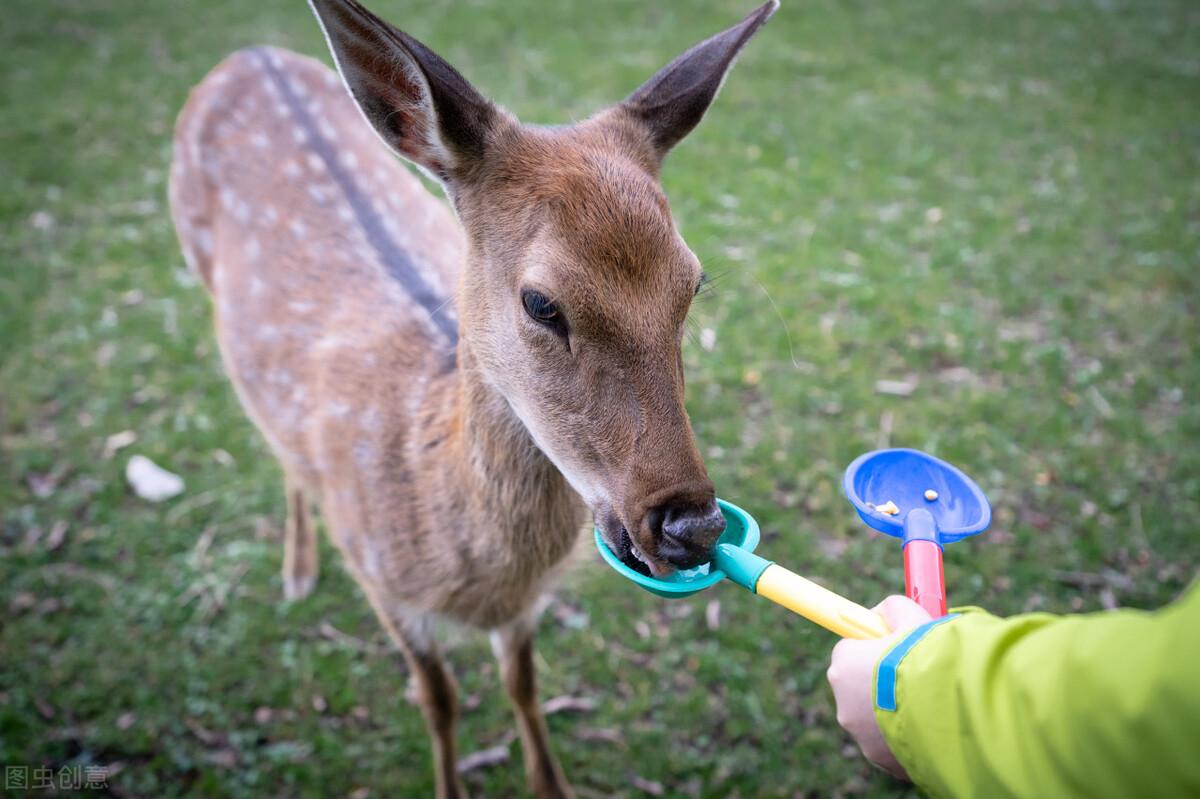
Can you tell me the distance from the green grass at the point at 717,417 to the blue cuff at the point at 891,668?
1964 mm

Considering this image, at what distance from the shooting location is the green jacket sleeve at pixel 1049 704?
3.32 feet

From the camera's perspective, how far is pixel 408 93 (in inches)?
81.3

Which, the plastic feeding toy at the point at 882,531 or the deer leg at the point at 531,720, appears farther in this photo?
the deer leg at the point at 531,720

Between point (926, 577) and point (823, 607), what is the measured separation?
0.90ft

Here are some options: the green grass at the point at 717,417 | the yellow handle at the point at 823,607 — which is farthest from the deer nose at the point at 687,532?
the green grass at the point at 717,417

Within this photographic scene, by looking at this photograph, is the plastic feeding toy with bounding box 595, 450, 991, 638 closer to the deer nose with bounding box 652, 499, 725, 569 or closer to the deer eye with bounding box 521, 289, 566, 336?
the deer nose with bounding box 652, 499, 725, 569

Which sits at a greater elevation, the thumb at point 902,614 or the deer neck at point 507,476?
the thumb at point 902,614

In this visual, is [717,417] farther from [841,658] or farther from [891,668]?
[891,668]

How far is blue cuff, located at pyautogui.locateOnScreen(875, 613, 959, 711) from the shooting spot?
4.41ft

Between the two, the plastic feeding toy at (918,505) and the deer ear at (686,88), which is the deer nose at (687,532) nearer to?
the plastic feeding toy at (918,505)

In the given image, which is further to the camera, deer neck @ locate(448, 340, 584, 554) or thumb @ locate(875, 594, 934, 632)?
deer neck @ locate(448, 340, 584, 554)

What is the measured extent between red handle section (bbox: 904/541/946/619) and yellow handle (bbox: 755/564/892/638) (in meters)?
0.16

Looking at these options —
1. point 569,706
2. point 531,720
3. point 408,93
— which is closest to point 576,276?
point 408,93

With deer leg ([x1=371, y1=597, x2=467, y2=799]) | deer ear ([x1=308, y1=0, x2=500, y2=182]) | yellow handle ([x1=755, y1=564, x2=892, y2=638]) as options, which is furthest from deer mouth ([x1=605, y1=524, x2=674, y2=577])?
deer leg ([x1=371, y1=597, x2=467, y2=799])
